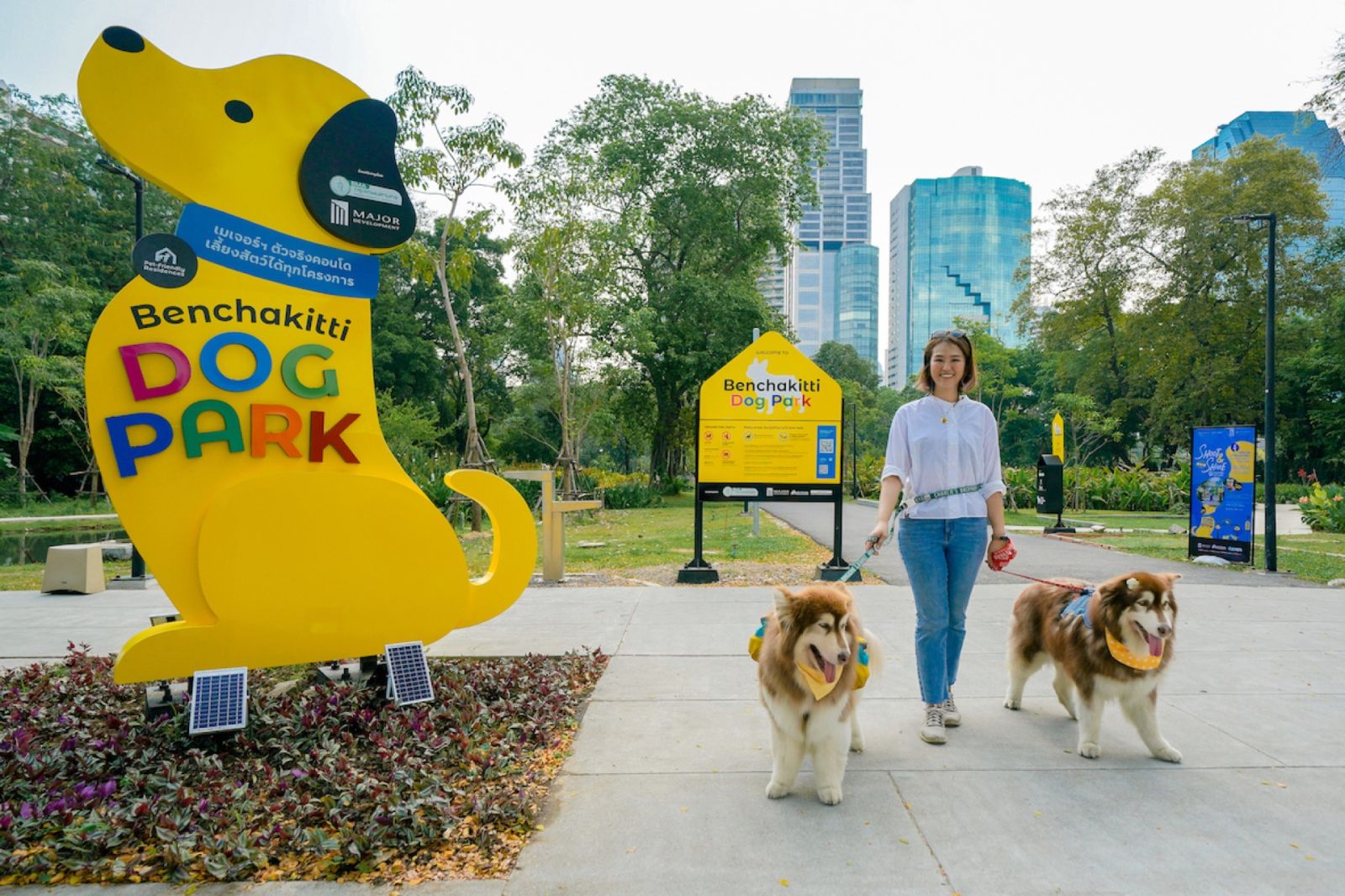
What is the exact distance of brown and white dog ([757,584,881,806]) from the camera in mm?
3053

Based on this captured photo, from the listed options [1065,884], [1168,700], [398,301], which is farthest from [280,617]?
[398,301]

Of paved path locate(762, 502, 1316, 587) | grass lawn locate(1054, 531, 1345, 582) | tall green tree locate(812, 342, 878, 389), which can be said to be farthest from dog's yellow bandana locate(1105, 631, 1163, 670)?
tall green tree locate(812, 342, 878, 389)

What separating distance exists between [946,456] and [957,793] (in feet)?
5.16

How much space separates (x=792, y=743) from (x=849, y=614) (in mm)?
621

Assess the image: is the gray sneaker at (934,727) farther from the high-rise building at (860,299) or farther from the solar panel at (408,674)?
the high-rise building at (860,299)

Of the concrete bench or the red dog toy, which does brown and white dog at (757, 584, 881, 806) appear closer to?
the red dog toy

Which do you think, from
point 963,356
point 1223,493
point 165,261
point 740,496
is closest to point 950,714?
point 963,356

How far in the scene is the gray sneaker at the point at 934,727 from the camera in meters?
3.87

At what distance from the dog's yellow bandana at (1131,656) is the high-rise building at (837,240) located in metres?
121

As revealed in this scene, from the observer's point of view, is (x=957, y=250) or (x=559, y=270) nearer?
(x=559, y=270)

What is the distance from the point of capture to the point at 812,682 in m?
3.06

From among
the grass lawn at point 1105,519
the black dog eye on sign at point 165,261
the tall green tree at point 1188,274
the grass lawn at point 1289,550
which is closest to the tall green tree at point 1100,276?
the tall green tree at point 1188,274

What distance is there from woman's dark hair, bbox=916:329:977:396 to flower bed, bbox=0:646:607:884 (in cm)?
268

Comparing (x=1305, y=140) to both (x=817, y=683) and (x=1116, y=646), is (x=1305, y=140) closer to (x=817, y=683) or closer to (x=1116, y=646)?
(x=1116, y=646)
